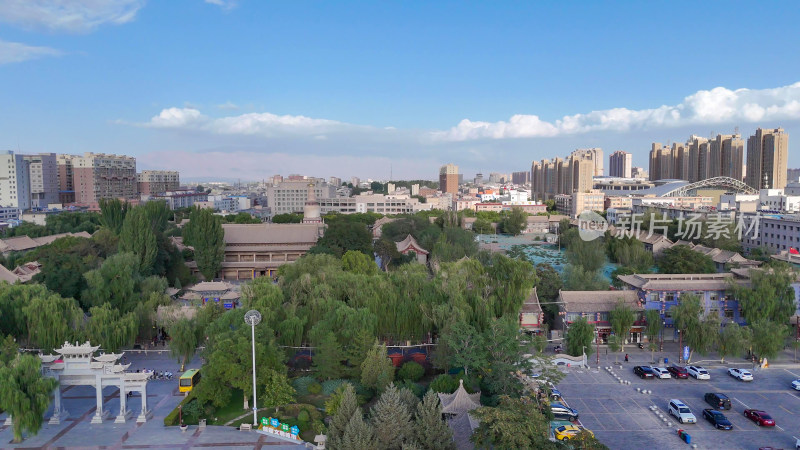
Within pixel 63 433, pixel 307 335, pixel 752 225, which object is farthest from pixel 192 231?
pixel 752 225

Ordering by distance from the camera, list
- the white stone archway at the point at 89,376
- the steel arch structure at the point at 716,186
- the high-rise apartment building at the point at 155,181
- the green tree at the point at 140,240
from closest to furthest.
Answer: the white stone archway at the point at 89,376 → the green tree at the point at 140,240 → the steel arch structure at the point at 716,186 → the high-rise apartment building at the point at 155,181

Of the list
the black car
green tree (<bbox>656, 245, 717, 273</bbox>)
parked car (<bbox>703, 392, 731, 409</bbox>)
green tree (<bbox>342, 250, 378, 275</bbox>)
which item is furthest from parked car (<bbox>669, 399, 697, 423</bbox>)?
green tree (<bbox>656, 245, 717, 273</bbox>)

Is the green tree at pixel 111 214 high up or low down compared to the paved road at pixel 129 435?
up

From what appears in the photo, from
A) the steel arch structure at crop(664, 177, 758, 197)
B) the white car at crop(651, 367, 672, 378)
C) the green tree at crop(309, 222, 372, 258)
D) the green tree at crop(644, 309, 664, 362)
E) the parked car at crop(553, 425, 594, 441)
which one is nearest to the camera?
the parked car at crop(553, 425, 594, 441)

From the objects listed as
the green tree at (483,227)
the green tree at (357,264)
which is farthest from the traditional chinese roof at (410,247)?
the green tree at (483,227)

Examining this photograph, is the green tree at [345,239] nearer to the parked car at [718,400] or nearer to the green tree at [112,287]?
the green tree at [112,287]

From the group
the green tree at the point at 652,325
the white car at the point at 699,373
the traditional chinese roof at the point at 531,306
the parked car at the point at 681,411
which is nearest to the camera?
the parked car at the point at 681,411

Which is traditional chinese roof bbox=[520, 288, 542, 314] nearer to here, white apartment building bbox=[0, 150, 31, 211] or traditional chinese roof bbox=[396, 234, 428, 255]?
traditional chinese roof bbox=[396, 234, 428, 255]

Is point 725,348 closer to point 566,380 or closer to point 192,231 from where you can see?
point 566,380
